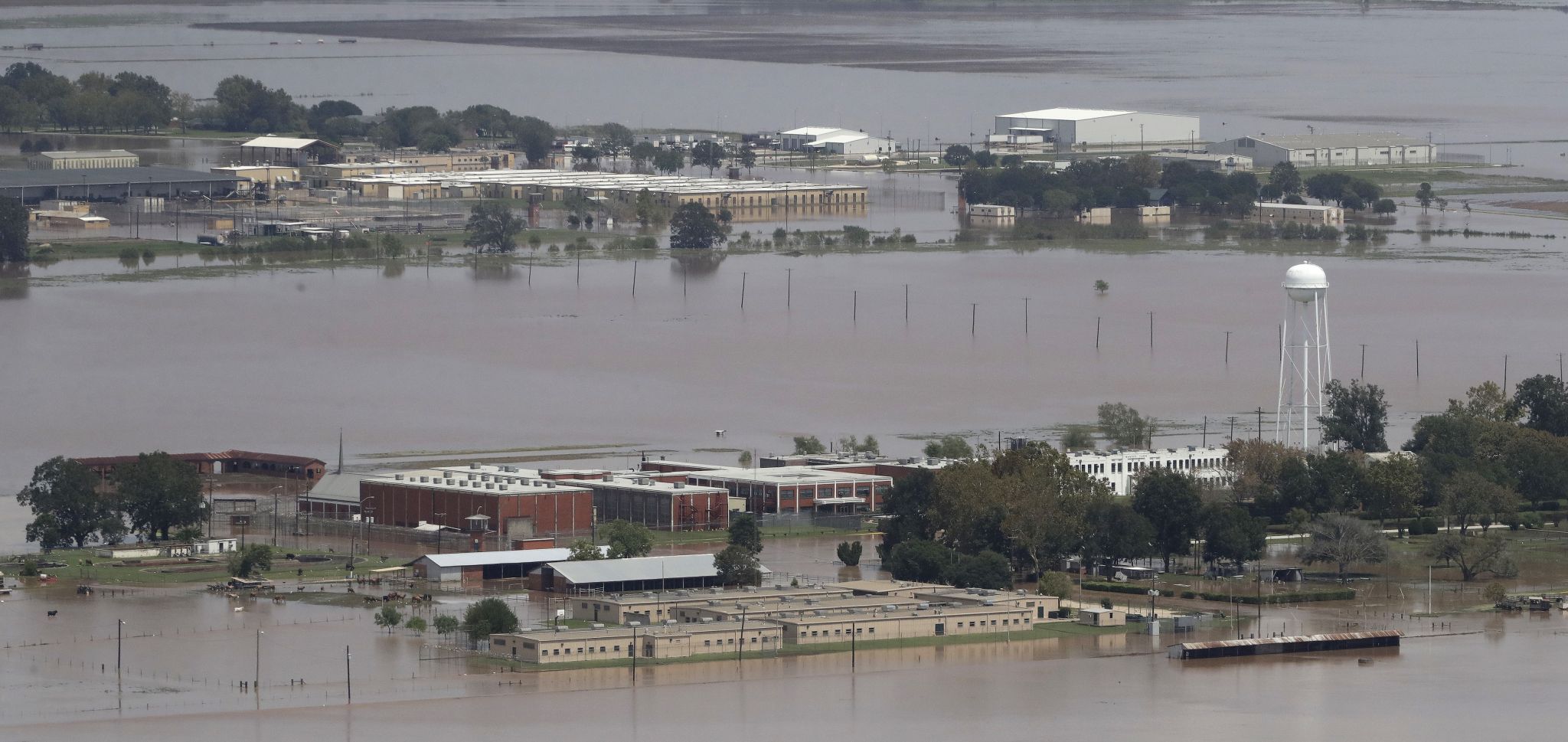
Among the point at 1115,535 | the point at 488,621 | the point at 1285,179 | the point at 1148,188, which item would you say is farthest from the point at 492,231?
the point at 488,621

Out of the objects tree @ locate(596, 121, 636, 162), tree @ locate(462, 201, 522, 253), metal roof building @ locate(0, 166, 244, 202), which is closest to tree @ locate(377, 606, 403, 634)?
tree @ locate(462, 201, 522, 253)

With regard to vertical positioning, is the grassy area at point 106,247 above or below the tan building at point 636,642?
above

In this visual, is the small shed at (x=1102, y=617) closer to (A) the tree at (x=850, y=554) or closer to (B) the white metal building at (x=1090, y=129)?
(A) the tree at (x=850, y=554)

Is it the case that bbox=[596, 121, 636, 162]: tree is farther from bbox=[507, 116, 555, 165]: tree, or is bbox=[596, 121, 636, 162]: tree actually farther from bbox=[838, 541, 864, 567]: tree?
bbox=[838, 541, 864, 567]: tree

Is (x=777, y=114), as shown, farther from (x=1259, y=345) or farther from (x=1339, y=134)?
(x=1259, y=345)

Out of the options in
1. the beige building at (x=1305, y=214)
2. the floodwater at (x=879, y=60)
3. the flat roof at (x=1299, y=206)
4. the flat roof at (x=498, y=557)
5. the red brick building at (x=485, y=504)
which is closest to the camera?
the flat roof at (x=498, y=557)

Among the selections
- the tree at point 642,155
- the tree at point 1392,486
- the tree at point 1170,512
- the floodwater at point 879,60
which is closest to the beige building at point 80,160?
the tree at point 642,155

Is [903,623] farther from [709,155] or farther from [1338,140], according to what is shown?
[1338,140]
